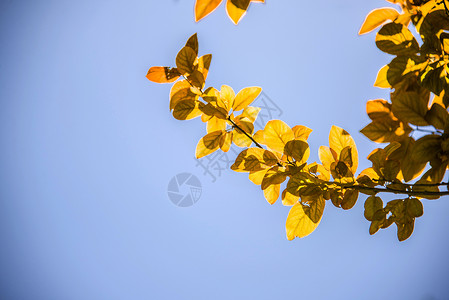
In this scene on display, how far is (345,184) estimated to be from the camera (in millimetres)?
236

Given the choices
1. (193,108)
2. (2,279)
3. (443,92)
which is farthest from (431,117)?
(2,279)

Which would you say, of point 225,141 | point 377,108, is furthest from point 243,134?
point 377,108

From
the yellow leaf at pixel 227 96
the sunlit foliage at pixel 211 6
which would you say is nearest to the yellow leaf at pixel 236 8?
the sunlit foliage at pixel 211 6

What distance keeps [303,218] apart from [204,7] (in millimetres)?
203

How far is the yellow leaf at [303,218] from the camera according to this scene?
0.80 ft

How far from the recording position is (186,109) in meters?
0.25

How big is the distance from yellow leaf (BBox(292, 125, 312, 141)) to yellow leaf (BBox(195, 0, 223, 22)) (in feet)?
0.50

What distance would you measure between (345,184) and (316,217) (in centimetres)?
4

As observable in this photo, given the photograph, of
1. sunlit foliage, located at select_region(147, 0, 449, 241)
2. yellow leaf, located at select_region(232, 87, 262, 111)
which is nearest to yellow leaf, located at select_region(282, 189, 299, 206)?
sunlit foliage, located at select_region(147, 0, 449, 241)

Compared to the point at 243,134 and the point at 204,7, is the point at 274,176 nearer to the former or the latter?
the point at 243,134

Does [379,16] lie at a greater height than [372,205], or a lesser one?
greater

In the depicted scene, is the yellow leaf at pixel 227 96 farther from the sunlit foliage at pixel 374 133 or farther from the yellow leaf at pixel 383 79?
the yellow leaf at pixel 383 79

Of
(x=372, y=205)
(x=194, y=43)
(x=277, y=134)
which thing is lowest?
(x=372, y=205)

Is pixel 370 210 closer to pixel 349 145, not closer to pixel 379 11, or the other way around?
pixel 349 145
